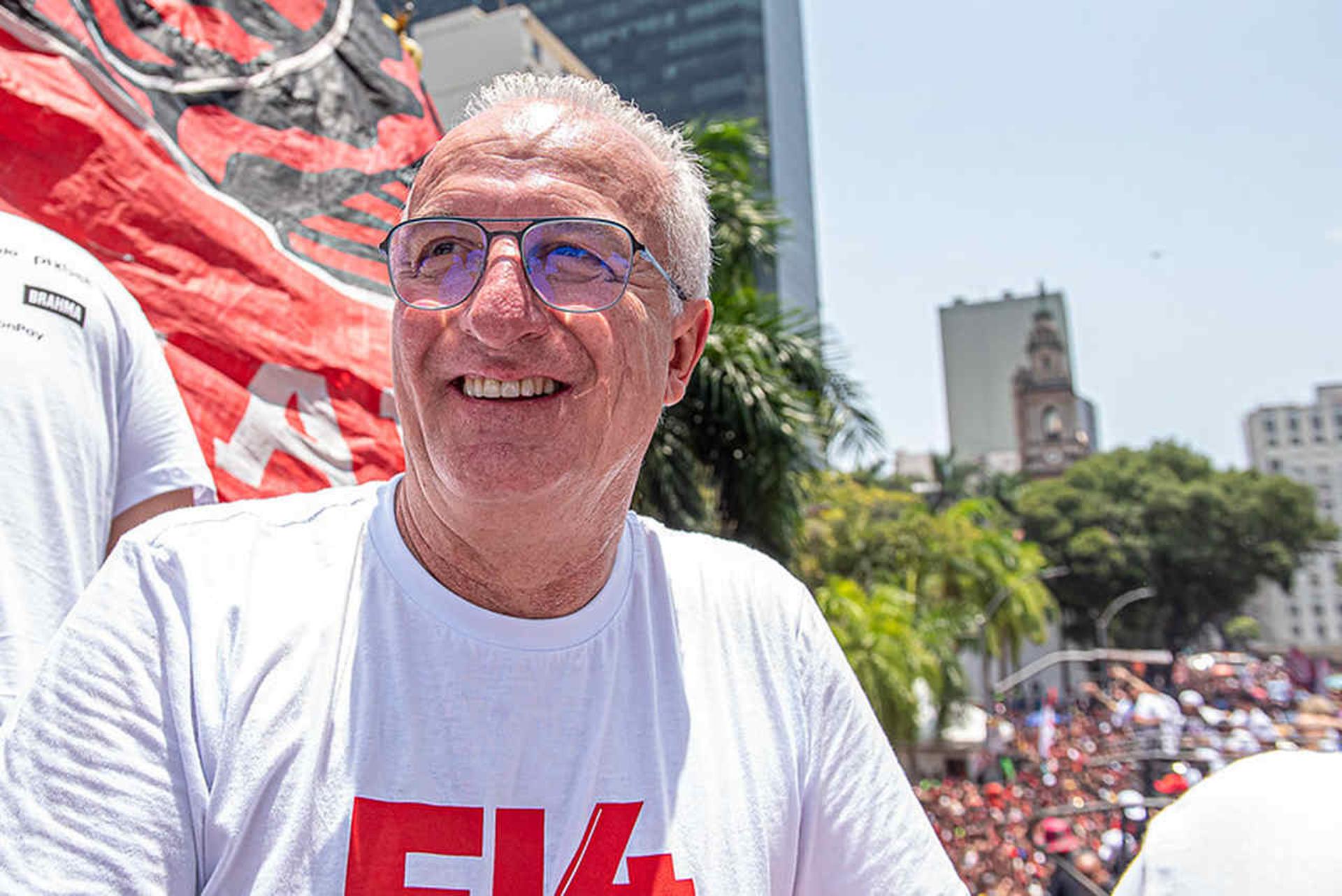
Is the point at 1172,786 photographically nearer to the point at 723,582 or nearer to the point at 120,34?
the point at 723,582

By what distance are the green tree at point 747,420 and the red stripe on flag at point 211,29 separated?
4.67 meters

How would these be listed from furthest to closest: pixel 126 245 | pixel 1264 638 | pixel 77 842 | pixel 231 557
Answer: pixel 1264 638, pixel 126 245, pixel 231 557, pixel 77 842

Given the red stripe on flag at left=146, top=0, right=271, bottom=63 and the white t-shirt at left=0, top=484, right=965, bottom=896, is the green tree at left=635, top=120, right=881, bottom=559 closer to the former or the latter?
the red stripe on flag at left=146, top=0, right=271, bottom=63

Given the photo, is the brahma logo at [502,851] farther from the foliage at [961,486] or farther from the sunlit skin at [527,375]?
the foliage at [961,486]

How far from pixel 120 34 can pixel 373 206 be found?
0.76m

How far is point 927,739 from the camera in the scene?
2533cm

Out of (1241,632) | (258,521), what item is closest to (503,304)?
(258,521)

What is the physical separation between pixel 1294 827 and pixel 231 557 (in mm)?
1118

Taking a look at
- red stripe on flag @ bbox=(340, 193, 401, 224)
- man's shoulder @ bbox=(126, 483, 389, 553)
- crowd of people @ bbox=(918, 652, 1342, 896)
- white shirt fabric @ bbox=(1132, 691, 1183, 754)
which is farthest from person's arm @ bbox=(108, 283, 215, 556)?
white shirt fabric @ bbox=(1132, 691, 1183, 754)

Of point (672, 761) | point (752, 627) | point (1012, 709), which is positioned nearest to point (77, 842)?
point (672, 761)

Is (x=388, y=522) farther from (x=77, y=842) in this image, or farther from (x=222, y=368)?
(x=222, y=368)

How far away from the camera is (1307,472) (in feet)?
302

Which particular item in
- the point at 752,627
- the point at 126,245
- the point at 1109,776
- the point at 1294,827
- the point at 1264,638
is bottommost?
the point at 1264,638

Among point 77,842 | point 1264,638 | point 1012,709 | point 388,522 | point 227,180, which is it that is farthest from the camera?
point 1264,638
